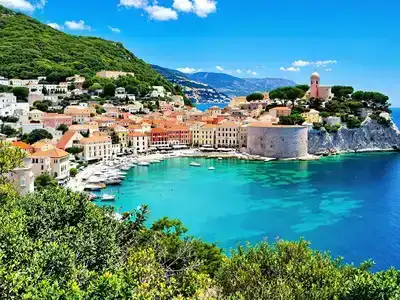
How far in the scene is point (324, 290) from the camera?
6.56 metres

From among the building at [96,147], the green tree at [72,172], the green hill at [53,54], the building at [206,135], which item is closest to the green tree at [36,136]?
the building at [96,147]

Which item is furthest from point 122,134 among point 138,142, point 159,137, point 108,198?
point 108,198

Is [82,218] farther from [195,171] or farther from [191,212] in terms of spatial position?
[195,171]

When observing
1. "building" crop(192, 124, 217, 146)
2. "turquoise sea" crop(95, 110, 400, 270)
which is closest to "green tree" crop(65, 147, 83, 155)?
"turquoise sea" crop(95, 110, 400, 270)

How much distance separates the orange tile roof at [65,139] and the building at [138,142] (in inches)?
287

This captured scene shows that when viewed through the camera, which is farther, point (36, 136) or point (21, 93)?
point (21, 93)

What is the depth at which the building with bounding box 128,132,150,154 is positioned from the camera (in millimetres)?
41281

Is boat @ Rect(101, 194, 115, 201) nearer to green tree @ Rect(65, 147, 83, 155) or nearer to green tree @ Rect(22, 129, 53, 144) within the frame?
green tree @ Rect(65, 147, 83, 155)

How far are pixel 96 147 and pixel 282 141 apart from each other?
18200mm

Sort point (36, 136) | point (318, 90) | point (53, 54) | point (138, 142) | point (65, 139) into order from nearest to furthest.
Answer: point (36, 136) < point (65, 139) < point (138, 142) < point (318, 90) < point (53, 54)

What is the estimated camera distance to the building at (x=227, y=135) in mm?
45500

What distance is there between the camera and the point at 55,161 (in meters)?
27.0

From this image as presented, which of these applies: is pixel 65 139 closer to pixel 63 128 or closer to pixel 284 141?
pixel 63 128

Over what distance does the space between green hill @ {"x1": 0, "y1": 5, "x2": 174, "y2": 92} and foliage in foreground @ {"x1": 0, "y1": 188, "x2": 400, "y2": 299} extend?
2194 inches
